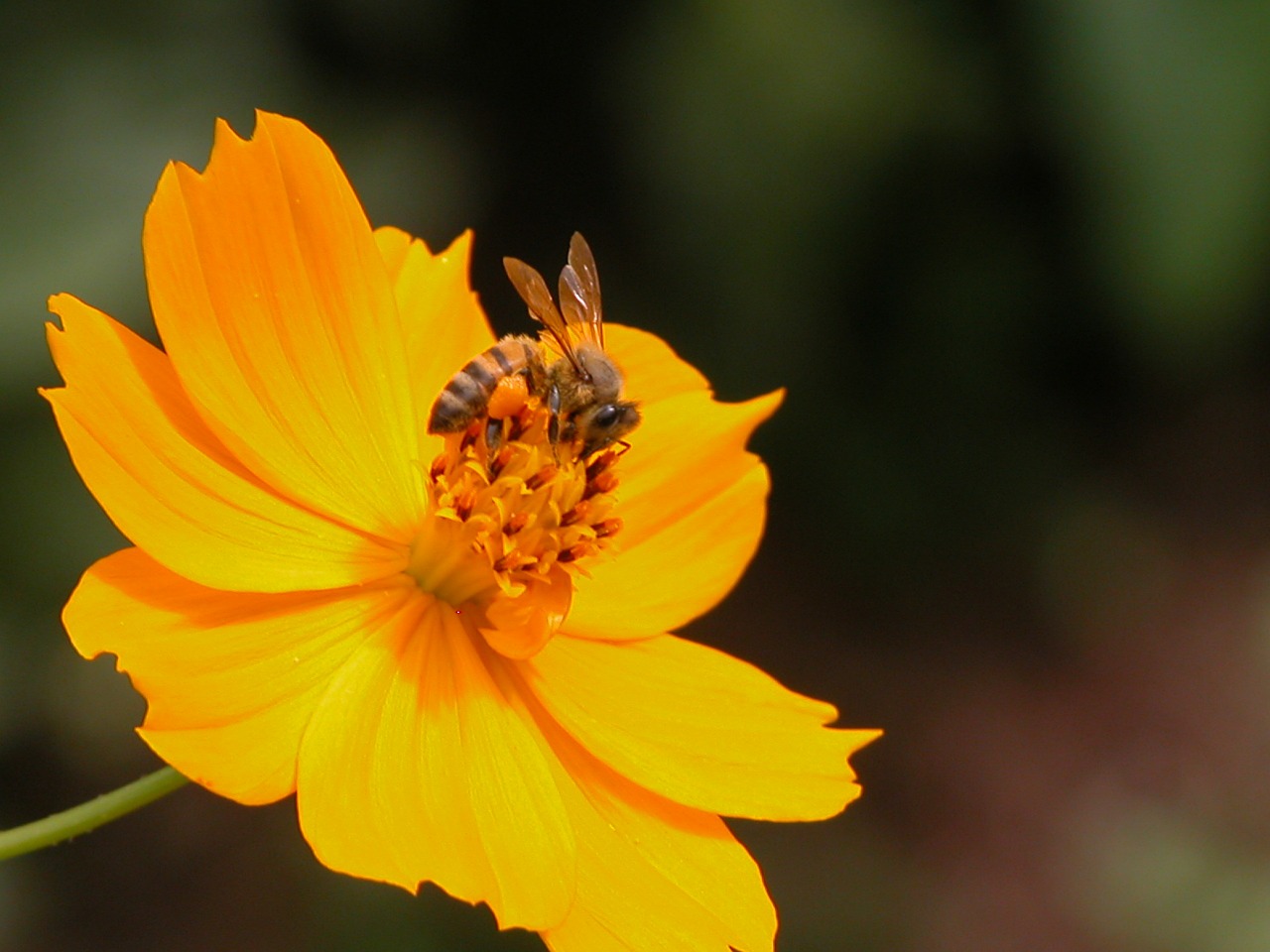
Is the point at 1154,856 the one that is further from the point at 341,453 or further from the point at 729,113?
the point at 341,453

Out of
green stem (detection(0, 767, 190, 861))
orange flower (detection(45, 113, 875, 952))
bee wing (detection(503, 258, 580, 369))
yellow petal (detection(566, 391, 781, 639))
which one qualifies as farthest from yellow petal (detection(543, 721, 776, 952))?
bee wing (detection(503, 258, 580, 369))

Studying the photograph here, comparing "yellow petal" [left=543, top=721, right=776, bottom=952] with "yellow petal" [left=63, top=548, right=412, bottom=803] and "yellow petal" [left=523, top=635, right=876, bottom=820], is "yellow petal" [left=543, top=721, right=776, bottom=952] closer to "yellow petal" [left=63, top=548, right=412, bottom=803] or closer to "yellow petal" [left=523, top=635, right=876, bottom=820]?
"yellow petal" [left=523, top=635, right=876, bottom=820]

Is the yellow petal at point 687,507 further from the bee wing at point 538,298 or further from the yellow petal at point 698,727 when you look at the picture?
the bee wing at point 538,298

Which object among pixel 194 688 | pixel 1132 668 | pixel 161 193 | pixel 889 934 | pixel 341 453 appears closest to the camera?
pixel 194 688

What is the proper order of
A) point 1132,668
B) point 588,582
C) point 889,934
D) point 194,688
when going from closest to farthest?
point 194,688 → point 588,582 → point 889,934 → point 1132,668

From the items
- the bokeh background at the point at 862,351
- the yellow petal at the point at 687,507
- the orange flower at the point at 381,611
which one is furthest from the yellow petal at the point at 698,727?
the bokeh background at the point at 862,351

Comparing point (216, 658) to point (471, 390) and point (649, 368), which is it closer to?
point (471, 390)

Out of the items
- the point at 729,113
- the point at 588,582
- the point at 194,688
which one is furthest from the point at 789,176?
the point at 194,688
